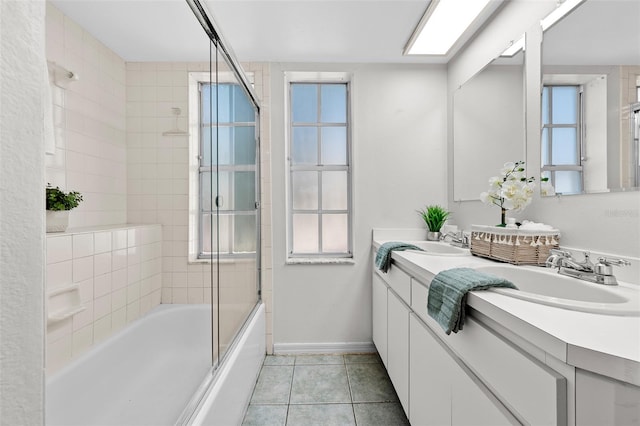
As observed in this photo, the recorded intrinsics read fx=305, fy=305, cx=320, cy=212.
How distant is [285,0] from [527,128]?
1479 millimetres

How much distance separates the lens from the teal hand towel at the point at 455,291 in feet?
3.00

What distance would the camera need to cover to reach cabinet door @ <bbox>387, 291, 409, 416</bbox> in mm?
1528

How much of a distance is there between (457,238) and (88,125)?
2.48 meters

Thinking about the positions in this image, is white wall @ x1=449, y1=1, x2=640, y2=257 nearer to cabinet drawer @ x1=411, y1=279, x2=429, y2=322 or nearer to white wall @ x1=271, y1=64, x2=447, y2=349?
white wall @ x1=271, y1=64, x2=447, y2=349

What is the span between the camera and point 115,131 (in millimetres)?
2090

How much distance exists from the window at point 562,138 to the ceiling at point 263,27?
35.8 inches

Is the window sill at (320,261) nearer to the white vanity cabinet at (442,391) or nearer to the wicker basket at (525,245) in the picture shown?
the white vanity cabinet at (442,391)

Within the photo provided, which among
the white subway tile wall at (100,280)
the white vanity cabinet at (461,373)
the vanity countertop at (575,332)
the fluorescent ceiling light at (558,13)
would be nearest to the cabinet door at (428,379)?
the white vanity cabinet at (461,373)

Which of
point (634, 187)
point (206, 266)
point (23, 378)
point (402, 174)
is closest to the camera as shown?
point (23, 378)

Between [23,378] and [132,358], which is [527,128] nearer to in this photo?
[23,378]

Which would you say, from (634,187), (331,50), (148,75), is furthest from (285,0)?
(634,187)

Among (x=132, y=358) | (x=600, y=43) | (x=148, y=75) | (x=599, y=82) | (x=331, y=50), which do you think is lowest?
(x=132, y=358)

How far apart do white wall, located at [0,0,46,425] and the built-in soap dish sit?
4.74 feet

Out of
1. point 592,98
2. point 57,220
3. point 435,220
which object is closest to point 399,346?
point 435,220
